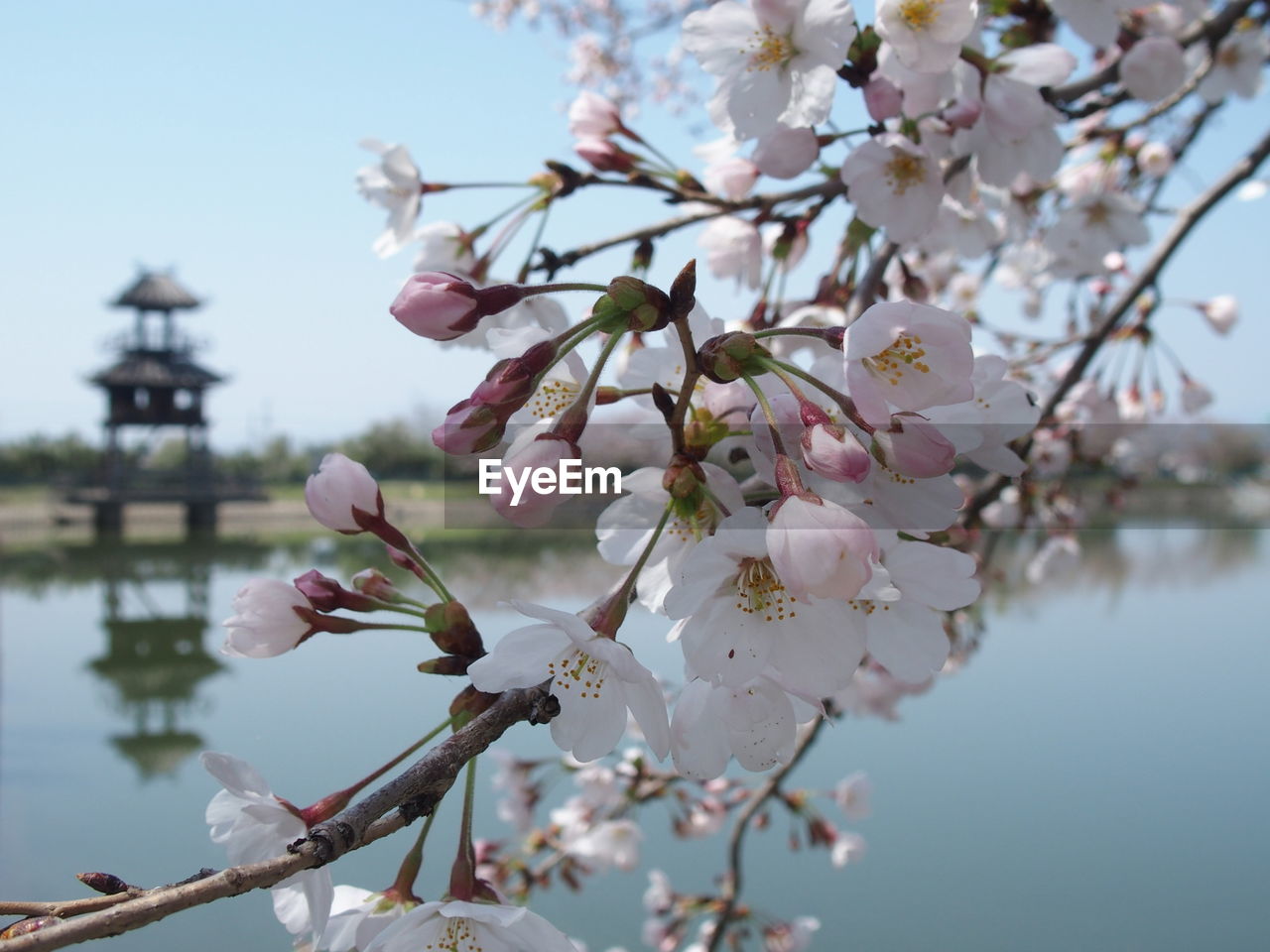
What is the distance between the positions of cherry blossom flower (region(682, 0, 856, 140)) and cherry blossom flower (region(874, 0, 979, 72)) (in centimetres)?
3

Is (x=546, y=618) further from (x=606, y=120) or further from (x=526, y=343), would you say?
(x=606, y=120)

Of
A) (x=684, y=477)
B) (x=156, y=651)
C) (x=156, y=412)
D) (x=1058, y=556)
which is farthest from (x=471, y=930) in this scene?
(x=156, y=412)

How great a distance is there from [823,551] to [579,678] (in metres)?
0.15

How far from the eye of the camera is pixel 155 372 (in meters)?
13.1

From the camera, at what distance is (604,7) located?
4660 millimetres

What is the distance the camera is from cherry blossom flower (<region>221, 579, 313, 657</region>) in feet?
1.57

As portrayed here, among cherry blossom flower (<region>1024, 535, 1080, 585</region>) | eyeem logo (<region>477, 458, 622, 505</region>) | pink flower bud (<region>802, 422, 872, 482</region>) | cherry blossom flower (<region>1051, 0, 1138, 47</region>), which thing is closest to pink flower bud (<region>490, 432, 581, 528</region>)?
eyeem logo (<region>477, 458, 622, 505</region>)

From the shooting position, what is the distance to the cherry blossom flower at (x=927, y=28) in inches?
22.7

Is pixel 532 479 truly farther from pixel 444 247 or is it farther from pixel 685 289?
pixel 444 247

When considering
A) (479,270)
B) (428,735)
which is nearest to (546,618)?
(428,735)

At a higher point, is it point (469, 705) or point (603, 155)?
point (603, 155)

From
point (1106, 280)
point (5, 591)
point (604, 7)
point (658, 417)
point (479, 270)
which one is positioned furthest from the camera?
point (5, 591)

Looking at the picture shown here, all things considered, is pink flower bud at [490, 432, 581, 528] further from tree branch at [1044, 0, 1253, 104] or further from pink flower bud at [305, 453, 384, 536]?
tree branch at [1044, 0, 1253, 104]

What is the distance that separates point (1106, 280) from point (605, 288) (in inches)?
74.4
